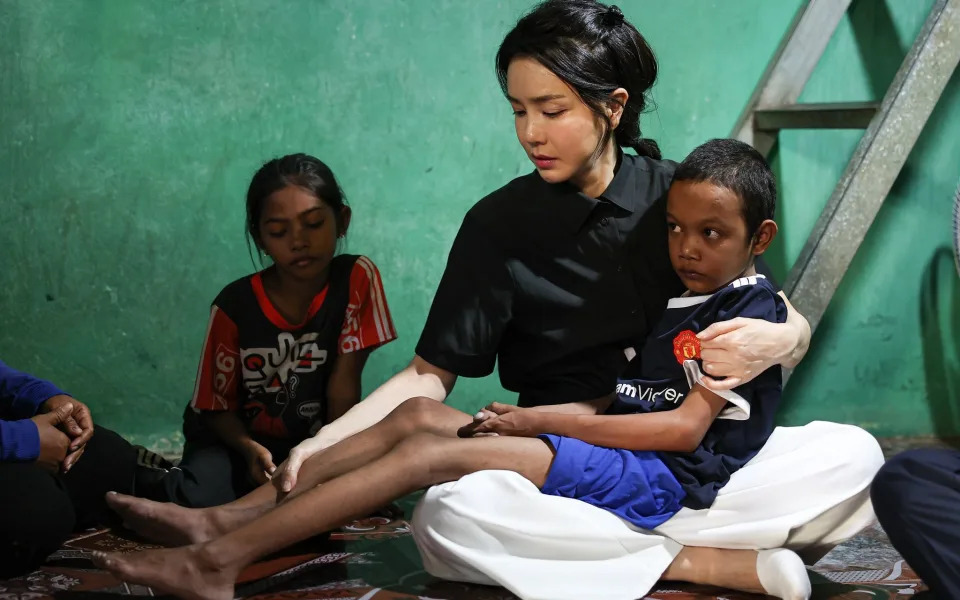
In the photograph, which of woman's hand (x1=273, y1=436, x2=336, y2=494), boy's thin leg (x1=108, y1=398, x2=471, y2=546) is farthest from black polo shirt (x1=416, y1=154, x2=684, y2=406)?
woman's hand (x1=273, y1=436, x2=336, y2=494)

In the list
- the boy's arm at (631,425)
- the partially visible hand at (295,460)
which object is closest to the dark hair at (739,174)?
the boy's arm at (631,425)

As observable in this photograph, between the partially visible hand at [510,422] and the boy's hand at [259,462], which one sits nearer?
the partially visible hand at [510,422]

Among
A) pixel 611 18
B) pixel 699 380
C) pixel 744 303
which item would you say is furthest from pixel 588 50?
pixel 699 380

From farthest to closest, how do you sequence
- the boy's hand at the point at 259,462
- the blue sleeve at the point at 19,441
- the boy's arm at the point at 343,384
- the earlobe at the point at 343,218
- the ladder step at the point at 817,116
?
the ladder step at the point at 817,116, the earlobe at the point at 343,218, the boy's arm at the point at 343,384, the boy's hand at the point at 259,462, the blue sleeve at the point at 19,441

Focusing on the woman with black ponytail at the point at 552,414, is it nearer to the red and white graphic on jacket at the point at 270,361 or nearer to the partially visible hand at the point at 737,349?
the partially visible hand at the point at 737,349

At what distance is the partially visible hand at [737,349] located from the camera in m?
2.08

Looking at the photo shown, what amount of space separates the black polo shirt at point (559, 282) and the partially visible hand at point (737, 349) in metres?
0.26

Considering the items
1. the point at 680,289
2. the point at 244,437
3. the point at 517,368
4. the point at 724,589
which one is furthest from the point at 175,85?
the point at 724,589

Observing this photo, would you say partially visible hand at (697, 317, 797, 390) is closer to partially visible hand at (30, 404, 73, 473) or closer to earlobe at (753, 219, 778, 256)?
earlobe at (753, 219, 778, 256)

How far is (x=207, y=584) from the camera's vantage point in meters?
1.98

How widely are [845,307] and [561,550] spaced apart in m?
1.85

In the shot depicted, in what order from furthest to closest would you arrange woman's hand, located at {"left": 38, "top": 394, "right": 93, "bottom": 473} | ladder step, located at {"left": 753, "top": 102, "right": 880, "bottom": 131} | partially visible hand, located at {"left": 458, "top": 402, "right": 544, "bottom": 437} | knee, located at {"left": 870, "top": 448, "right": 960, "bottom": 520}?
ladder step, located at {"left": 753, "top": 102, "right": 880, "bottom": 131}
woman's hand, located at {"left": 38, "top": 394, "right": 93, "bottom": 473}
partially visible hand, located at {"left": 458, "top": 402, "right": 544, "bottom": 437}
knee, located at {"left": 870, "top": 448, "right": 960, "bottom": 520}

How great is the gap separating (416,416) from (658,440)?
490 millimetres

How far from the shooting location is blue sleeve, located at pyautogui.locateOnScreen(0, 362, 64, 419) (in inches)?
96.7
